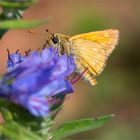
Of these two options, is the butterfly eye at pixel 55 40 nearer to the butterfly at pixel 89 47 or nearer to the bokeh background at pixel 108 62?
the butterfly at pixel 89 47

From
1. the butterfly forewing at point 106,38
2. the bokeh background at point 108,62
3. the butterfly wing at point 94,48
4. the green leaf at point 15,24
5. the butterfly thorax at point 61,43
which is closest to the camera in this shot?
the green leaf at point 15,24

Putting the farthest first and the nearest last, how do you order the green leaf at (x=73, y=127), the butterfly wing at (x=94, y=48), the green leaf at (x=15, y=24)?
the butterfly wing at (x=94, y=48) → the green leaf at (x=73, y=127) → the green leaf at (x=15, y=24)

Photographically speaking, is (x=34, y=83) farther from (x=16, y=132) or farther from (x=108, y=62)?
(x=108, y=62)

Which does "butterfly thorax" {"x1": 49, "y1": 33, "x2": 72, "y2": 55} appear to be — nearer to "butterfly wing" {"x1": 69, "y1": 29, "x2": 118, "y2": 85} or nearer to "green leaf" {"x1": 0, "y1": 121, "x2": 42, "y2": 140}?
"butterfly wing" {"x1": 69, "y1": 29, "x2": 118, "y2": 85}

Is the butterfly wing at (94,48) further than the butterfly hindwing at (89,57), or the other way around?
the butterfly wing at (94,48)

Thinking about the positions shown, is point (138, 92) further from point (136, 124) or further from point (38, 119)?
point (38, 119)

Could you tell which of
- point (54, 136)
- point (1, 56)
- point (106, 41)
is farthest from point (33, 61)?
point (1, 56)

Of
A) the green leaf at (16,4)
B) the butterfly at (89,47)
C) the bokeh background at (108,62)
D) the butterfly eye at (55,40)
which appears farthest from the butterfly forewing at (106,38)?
the bokeh background at (108,62)
